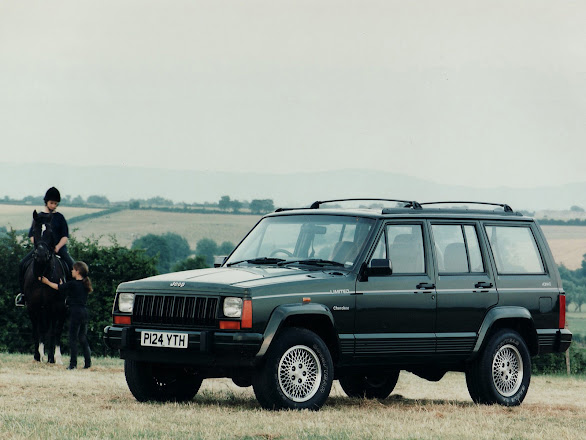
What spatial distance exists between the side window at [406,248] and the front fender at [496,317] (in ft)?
3.38

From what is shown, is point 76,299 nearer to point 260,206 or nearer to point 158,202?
point 260,206

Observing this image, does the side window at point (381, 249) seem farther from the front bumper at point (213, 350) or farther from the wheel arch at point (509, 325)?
the front bumper at point (213, 350)

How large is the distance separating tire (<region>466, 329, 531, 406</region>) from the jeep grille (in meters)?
3.44

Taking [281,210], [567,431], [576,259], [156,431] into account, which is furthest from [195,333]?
[576,259]

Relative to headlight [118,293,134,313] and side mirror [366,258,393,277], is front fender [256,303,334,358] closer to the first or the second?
side mirror [366,258,393,277]

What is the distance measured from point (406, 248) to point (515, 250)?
71.9 inches

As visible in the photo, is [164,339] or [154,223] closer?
[164,339]

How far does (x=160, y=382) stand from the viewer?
1227cm

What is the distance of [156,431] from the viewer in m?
9.44

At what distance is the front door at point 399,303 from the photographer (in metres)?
11.7

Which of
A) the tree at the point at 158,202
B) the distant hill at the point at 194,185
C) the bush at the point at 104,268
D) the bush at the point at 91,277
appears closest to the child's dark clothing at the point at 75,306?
the bush at the point at 91,277

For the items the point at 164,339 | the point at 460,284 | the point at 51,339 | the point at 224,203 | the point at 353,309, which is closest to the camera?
the point at 164,339

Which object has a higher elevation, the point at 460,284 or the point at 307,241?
the point at 307,241

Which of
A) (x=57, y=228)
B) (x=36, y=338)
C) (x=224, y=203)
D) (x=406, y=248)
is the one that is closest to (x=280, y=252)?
(x=406, y=248)
